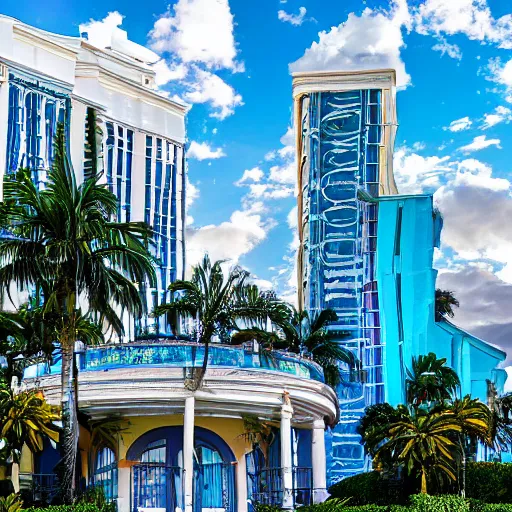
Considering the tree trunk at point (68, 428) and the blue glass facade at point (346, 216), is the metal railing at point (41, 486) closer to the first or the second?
the tree trunk at point (68, 428)

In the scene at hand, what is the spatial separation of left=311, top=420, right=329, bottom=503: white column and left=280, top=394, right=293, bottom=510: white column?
333 centimetres

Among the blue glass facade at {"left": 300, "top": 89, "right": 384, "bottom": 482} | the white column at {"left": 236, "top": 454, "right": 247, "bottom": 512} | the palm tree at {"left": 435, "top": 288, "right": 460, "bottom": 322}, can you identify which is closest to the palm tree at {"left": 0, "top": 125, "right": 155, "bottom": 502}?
the white column at {"left": 236, "top": 454, "right": 247, "bottom": 512}

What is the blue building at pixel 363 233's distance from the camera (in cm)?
7425

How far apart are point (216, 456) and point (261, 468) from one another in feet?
7.30

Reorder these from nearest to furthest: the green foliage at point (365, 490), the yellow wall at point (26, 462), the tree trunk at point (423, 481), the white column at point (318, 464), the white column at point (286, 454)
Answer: the tree trunk at point (423, 481)
the white column at point (286, 454)
the green foliage at point (365, 490)
the white column at point (318, 464)
the yellow wall at point (26, 462)

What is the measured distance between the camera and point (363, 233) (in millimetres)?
75250

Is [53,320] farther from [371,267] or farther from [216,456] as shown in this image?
[371,267]

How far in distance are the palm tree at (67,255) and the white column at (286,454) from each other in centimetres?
771

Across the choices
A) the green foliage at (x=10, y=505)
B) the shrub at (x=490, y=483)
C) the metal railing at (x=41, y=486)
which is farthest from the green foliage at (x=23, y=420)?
the shrub at (x=490, y=483)

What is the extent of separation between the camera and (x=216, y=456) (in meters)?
41.4

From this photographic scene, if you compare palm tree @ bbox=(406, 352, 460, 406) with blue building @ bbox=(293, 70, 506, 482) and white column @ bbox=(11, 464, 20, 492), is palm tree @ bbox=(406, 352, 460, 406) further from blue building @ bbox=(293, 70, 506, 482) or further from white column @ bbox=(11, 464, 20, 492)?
white column @ bbox=(11, 464, 20, 492)

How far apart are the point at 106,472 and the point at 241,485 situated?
5758 millimetres

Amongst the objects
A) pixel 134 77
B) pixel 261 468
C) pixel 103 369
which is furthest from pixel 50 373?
pixel 134 77

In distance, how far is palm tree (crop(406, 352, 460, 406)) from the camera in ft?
183
